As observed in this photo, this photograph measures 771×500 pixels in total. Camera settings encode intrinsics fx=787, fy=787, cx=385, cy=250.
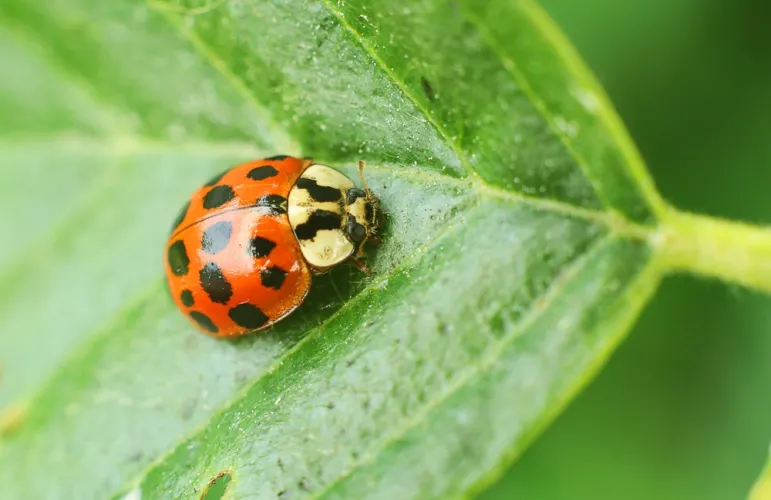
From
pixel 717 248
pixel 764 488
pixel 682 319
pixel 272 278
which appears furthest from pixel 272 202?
pixel 682 319

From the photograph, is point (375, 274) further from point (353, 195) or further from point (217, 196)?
point (217, 196)

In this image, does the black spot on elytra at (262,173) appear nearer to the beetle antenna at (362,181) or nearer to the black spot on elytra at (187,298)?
the beetle antenna at (362,181)

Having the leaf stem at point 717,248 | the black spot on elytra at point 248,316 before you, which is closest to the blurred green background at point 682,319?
the leaf stem at point 717,248

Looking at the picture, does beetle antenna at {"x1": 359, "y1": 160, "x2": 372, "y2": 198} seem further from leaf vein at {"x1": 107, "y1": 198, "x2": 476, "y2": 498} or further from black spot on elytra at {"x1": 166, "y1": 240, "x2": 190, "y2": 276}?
black spot on elytra at {"x1": 166, "y1": 240, "x2": 190, "y2": 276}

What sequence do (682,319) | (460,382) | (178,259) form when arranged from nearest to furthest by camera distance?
(460,382)
(178,259)
(682,319)

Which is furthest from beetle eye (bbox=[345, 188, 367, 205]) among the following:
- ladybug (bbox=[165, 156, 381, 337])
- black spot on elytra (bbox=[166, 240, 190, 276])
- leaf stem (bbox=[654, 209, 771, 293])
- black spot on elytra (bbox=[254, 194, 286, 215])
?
leaf stem (bbox=[654, 209, 771, 293])

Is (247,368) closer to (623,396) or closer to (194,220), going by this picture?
(194,220)
